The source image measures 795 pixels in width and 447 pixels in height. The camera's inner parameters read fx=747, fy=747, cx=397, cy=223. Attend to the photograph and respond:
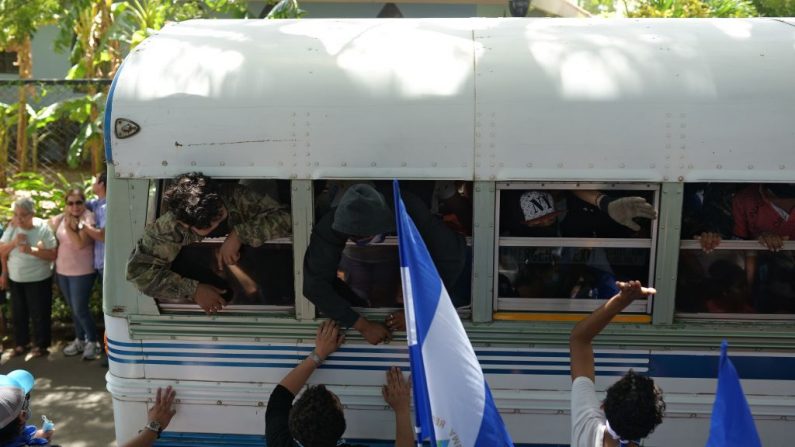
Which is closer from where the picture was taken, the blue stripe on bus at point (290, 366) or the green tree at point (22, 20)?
the blue stripe on bus at point (290, 366)

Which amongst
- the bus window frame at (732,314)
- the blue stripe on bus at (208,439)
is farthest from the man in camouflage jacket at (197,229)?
the bus window frame at (732,314)

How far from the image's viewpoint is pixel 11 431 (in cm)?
283

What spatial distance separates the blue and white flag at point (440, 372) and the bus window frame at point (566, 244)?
0.88 m

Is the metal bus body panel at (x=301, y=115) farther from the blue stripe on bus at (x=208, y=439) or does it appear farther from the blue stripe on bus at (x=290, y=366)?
the blue stripe on bus at (x=208, y=439)

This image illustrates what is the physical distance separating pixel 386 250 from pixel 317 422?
3.68 ft

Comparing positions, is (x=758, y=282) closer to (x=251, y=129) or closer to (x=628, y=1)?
(x=251, y=129)

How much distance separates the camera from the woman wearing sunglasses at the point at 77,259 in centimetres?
645

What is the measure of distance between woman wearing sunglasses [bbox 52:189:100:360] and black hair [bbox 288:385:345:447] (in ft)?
13.7

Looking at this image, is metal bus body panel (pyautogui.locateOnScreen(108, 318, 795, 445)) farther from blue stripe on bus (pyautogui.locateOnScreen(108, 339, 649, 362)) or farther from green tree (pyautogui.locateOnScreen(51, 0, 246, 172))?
green tree (pyautogui.locateOnScreen(51, 0, 246, 172))

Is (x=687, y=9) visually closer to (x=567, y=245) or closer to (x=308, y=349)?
(x=567, y=245)

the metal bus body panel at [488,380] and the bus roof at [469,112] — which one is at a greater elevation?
the bus roof at [469,112]

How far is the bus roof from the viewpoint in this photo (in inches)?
140

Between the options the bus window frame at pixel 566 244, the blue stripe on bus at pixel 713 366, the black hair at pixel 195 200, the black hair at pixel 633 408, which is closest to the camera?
the black hair at pixel 633 408

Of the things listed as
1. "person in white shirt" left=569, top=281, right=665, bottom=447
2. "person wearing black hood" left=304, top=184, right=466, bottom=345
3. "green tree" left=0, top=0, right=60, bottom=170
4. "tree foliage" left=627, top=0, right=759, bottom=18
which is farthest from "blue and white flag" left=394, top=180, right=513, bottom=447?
"tree foliage" left=627, top=0, right=759, bottom=18
